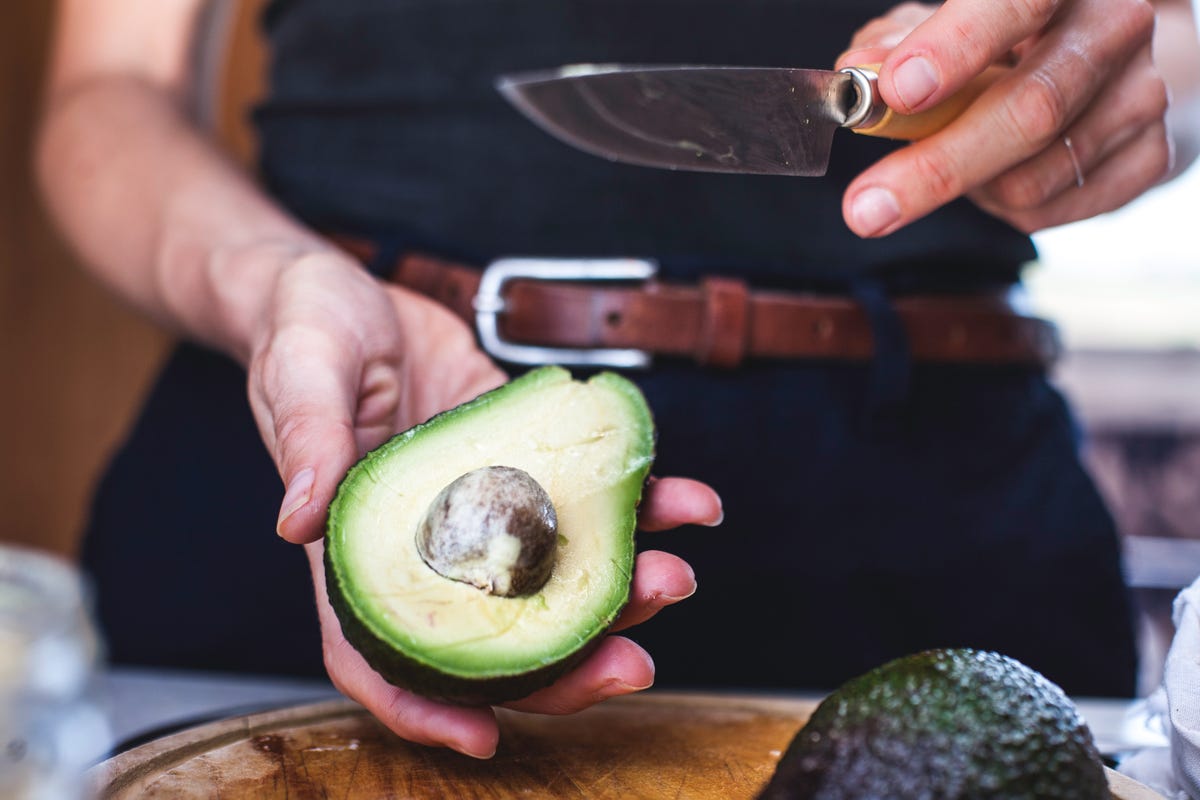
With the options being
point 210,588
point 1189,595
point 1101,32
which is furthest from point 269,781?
point 1101,32

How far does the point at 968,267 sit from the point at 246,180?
0.74 metres

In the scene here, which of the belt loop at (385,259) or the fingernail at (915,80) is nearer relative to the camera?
the fingernail at (915,80)

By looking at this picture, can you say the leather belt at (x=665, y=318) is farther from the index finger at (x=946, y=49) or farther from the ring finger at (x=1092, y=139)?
the index finger at (x=946, y=49)

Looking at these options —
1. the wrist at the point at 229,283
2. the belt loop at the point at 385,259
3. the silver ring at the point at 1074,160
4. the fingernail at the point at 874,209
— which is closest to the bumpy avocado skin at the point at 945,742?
the fingernail at the point at 874,209

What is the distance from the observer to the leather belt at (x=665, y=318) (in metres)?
1.01

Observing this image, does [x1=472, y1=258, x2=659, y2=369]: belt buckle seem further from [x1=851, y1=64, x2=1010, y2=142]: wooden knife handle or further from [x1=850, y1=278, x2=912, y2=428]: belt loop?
[x1=851, y1=64, x2=1010, y2=142]: wooden knife handle

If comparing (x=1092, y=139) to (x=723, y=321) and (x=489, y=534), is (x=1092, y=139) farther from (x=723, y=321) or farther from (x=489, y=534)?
(x=489, y=534)

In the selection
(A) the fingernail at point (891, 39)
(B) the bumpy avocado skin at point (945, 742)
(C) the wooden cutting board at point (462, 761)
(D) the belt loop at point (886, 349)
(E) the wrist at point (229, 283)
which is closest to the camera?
(B) the bumpy avocado skin at point (945, 742)

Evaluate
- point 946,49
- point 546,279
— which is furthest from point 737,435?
point 946,49

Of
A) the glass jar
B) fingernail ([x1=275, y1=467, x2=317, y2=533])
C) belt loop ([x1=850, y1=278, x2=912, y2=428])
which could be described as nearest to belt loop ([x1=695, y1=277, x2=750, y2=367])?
belt loop ([x1=850, y1=278, x2=912, y2=428])

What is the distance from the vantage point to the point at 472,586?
0.67 metres

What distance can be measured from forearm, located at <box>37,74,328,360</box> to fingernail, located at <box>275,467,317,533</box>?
311mm

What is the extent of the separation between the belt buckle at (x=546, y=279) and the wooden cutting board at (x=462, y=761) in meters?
0.33

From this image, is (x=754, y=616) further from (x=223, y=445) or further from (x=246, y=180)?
(x=246, y=180)
